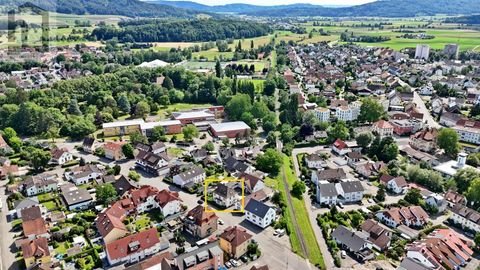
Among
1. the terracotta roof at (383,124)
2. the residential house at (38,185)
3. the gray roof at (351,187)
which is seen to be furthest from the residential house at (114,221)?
Answer: the terracotta roof at (383,124)

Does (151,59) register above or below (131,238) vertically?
above

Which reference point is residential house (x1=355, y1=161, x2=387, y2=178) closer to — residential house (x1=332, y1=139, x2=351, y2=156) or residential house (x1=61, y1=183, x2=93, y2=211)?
residential house (x1=332, y1=139, x2=351, y2=156)

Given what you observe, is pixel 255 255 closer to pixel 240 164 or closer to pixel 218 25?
pixel 240 164

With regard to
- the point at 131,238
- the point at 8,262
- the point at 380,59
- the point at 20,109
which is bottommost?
the point at 8,262

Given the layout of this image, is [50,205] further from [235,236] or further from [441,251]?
[441,251]

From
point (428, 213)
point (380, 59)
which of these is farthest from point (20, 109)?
point (380, 59)

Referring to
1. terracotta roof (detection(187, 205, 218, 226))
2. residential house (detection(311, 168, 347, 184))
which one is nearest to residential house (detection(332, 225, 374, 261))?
residential house (detection(311, 168, 347, 184))

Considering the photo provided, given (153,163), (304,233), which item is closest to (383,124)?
(304,233)
